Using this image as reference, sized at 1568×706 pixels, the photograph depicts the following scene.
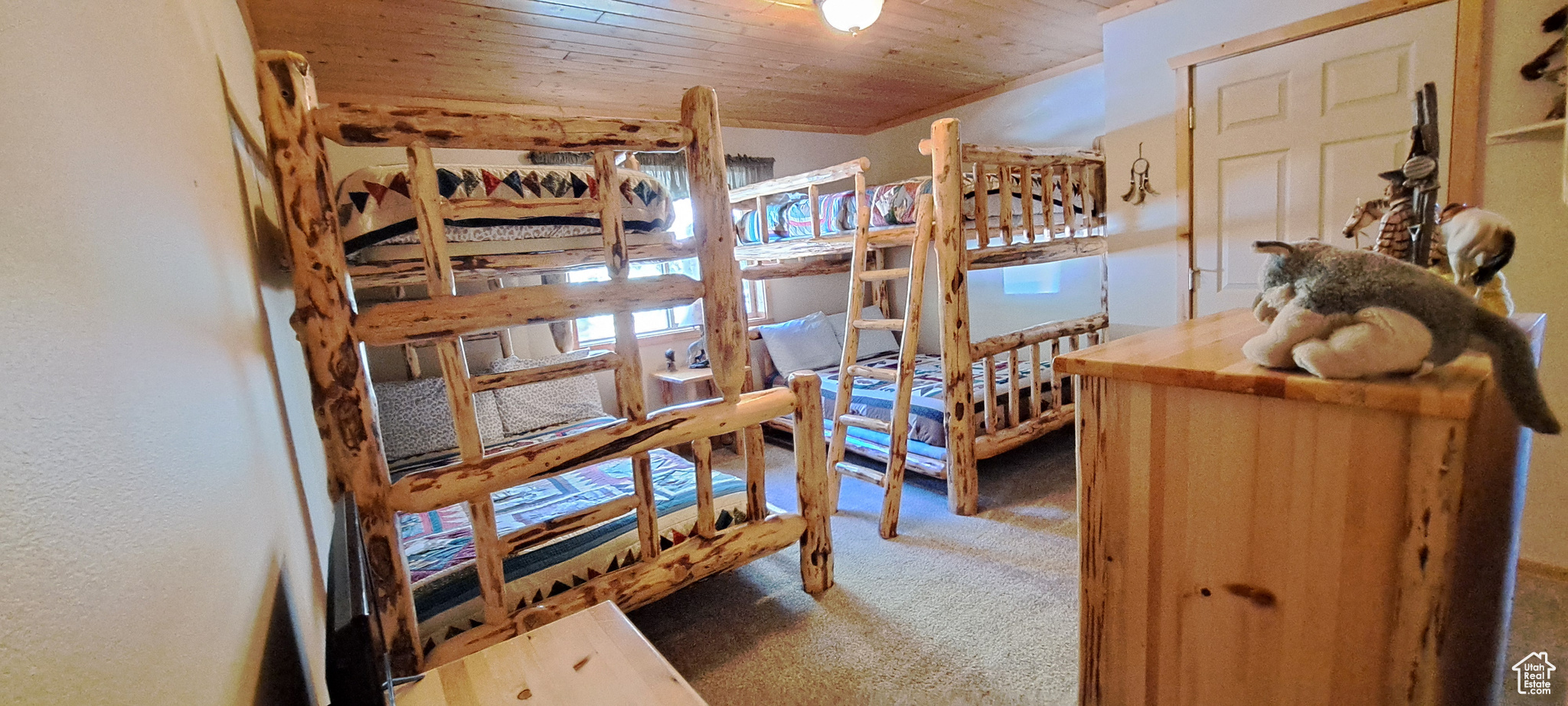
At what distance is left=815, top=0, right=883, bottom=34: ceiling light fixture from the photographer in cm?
230

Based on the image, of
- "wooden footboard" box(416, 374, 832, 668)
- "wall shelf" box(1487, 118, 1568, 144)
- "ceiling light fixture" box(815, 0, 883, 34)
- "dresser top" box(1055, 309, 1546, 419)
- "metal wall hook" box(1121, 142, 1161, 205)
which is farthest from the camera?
"metal wall hook" box(1121, 142, 1161, 205)

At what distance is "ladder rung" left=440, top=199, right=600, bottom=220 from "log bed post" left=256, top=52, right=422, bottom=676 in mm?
244

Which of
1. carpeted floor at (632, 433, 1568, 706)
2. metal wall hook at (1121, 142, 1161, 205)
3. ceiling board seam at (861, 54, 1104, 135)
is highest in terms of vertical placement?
ceiling board seam at (861, 54, 1104, 135)

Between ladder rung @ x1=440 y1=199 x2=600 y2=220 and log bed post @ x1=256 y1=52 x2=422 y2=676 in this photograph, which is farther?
ladder rung @ x1=440 y1=199 x2=600 y2=220

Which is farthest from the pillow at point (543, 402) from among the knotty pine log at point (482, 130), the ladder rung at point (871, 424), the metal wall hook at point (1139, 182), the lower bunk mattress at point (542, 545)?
the metal wall hook at point (1139, 182)

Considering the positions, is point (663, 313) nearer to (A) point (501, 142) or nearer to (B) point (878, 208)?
(B) point (878, 208)

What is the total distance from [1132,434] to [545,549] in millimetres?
1628

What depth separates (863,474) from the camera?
2893 mm

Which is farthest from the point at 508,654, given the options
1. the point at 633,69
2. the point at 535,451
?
the point at 633,69

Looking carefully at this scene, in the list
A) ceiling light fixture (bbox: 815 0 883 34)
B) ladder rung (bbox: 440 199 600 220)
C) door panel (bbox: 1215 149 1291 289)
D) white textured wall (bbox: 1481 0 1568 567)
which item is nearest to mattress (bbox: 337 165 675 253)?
ladder rung (bbox: 440 199 600 220)

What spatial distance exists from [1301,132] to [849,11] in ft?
6.48

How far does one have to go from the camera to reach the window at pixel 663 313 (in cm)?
425

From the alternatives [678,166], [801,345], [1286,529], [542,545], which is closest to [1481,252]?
[1286,529]

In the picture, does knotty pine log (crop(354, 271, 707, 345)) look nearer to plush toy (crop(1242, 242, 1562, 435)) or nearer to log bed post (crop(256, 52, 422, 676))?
log bed post (crop(256, 52, 422, 676))
